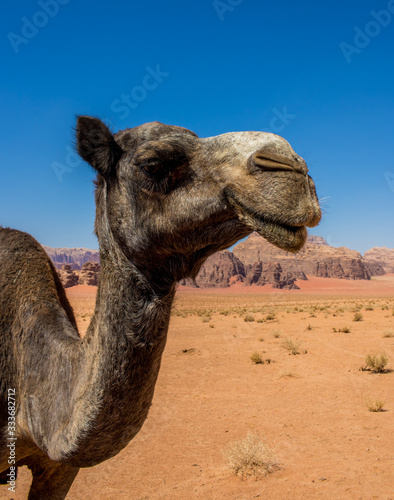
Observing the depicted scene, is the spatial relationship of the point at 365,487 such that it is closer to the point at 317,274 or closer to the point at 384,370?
the point at 384,370

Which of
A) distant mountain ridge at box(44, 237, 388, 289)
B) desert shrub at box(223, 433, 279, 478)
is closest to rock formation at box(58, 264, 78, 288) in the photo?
distant mountain ridge at box(44, 237, 388, 289)

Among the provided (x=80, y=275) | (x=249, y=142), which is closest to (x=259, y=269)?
(x=80, y=275)

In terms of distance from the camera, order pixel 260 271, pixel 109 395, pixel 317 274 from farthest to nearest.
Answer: pixel 317 274
pixel 260 271
pixel 109 395

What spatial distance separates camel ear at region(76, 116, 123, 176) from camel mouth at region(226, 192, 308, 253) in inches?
42.1

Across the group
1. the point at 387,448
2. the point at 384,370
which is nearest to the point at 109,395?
the point at 387,448

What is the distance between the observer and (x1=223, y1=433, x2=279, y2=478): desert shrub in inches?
270

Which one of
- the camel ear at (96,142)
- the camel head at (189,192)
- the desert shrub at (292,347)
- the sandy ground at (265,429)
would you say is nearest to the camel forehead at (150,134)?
the camel head at (189,192)

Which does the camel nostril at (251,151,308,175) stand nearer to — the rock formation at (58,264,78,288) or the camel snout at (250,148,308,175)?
the camel snout at (250,148,308,175)

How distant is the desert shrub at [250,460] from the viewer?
6.86 m

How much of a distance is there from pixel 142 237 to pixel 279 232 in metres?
0.90

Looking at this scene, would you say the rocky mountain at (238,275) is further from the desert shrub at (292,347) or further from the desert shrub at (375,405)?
the desert shrub at (375,405)

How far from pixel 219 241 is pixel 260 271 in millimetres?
118580

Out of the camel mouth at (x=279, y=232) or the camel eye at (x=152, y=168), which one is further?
the camel eye at (x=152, y=168)

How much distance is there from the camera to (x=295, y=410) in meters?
10.3
